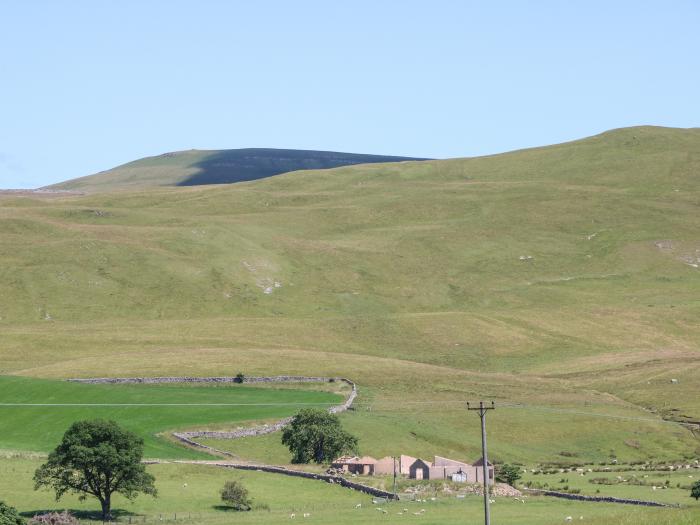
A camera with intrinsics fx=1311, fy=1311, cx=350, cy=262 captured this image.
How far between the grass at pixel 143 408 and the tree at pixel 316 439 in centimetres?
718

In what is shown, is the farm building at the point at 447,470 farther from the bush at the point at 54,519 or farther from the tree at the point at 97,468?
the bush at the point at 54,519

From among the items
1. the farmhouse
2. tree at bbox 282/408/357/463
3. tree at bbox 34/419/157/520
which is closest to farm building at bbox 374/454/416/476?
the farmhouse

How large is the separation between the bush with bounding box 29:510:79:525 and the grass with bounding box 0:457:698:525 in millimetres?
2830

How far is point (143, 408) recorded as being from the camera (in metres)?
118

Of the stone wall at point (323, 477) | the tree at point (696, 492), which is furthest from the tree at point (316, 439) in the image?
the tree at point (696, 492)

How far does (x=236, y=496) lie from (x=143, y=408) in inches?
1611

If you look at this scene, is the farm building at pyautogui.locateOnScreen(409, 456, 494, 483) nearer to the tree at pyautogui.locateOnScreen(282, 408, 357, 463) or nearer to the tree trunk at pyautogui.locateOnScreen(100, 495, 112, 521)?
the tree at pyautogui.locateOnScreen(282, 408, 357, 463)

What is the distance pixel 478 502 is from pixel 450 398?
50.2 meters

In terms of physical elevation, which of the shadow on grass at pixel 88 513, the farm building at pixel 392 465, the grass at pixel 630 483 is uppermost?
the farm building at pixel 392 465

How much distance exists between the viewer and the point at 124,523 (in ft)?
239

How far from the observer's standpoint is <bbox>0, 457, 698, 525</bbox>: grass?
73.4 m

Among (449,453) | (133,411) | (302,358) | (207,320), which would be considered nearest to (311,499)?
(449,453)

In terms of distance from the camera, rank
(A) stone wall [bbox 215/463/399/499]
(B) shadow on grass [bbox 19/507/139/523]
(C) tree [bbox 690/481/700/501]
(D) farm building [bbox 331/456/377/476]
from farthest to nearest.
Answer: (D) farm building [bbox 331/456/377/476]
(A) stone wall [bbox 215/463/399/499]
(C) tree [bbox 690/481/700/501]
(B) shadow on grass [bbox 19/507/139/523]

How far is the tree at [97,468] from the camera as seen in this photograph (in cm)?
7794
